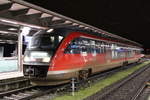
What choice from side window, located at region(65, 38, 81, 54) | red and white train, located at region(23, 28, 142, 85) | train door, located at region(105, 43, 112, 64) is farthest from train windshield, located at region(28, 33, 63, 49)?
train door, located at region(105, 43, 112, 64)

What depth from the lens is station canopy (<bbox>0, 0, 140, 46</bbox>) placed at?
11648mm

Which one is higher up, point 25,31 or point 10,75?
point 25,31

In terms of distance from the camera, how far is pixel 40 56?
36.5 feet

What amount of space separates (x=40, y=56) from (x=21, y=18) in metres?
3.74

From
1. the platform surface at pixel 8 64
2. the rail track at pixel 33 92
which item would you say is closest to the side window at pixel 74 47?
the rail track at pixel 33 92

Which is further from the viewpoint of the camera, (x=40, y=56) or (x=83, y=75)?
(x=83, y=75)

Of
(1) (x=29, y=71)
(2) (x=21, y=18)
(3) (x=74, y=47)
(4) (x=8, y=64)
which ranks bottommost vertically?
(1) (x=29, y=71)

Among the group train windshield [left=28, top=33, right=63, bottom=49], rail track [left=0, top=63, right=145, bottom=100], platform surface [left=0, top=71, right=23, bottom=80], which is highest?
train windshield [left=28, top=33, right=63, bottom=49]

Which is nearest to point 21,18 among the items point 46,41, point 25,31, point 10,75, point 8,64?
point 25,31

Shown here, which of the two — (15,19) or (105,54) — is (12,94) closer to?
(15,19)

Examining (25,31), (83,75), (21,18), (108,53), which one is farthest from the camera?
(108,53)

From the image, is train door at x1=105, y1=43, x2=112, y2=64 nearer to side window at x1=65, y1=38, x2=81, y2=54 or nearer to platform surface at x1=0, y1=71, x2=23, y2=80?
side window at x1=65, y1=38, x2=81, y2=54

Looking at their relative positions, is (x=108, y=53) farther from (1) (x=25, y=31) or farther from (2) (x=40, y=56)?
(2) (x=40, y=56)

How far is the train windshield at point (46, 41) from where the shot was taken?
1136cm
